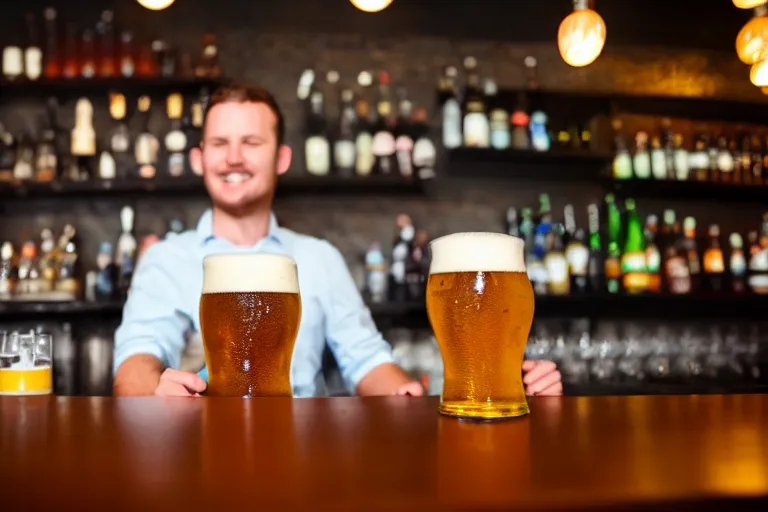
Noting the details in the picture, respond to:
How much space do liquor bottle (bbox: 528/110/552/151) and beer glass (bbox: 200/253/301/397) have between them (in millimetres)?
2623

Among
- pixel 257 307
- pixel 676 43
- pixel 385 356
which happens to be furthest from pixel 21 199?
pixel 676 43

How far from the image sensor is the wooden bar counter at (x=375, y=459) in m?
0.29

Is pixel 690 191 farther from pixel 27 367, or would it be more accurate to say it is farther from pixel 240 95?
pixel 27 367

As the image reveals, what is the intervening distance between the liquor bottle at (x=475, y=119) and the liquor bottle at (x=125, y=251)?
161 centimetres

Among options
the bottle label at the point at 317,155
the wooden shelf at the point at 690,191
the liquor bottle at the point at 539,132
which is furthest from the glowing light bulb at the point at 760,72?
the bottle label at the point at 317,155

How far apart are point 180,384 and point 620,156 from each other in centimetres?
302

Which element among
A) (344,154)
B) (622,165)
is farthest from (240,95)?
(622,165)

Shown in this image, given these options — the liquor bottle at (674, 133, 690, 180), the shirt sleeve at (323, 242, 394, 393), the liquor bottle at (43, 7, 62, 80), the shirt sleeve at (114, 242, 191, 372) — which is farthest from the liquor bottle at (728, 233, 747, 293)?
the liquor bottle at (43, 7, 62, 80)

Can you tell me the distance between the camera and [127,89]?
10.4 ft

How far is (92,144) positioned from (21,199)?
44cm

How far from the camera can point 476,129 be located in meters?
3.26

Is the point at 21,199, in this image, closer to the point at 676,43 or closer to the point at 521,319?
the point at 521,319

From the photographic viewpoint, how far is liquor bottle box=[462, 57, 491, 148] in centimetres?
324

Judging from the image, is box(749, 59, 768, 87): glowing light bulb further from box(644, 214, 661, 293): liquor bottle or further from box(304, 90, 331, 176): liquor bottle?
box(304, 90, 331, 176): liquor bottle
